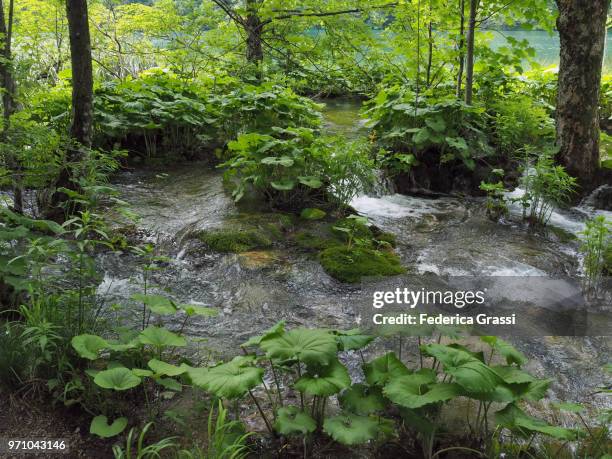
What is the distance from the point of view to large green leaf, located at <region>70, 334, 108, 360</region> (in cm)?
250

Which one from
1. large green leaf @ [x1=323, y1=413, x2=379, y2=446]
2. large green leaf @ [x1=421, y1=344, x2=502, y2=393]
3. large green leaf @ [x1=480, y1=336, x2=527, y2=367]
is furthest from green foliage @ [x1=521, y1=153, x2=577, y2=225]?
large green leaf @ [x1=323, y1=413, x2=379, y2=446]

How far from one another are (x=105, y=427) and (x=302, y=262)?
263 centimetres

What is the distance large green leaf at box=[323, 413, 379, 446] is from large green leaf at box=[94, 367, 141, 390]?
0.92 meters

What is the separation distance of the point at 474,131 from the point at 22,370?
21.5 feet

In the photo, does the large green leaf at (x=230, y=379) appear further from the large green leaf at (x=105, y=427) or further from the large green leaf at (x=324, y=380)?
the large green leaf at (x=105, y=427)

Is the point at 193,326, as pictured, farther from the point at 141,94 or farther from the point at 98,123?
the point at 141,94

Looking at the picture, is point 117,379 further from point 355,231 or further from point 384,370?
point 355,231

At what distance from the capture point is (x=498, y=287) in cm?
460

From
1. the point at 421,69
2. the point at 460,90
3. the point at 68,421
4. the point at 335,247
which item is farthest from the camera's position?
the point at 421,69

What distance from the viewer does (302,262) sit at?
484cm

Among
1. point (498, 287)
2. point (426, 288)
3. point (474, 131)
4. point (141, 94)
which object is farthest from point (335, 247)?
point (141, 94)

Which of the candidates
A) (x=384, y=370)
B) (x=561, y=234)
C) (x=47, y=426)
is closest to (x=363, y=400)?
(x=384, y=370)

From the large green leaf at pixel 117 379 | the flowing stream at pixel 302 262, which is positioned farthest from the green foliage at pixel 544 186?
the large green leaf at pixel 117 379

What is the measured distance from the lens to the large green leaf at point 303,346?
2281 millimetres
